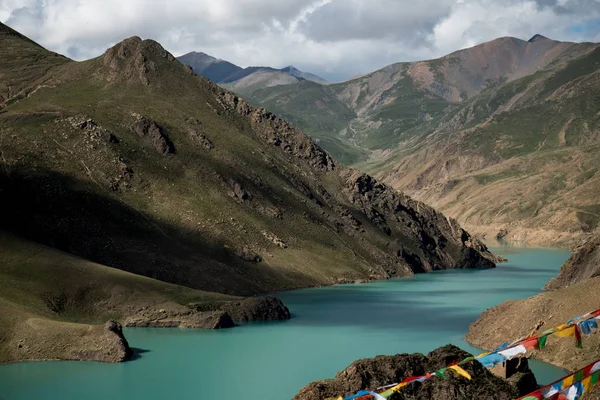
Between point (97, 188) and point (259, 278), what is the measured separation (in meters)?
27.6

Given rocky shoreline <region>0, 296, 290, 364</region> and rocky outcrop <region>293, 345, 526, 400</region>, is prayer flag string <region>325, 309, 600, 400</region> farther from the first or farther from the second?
rocky shoreline <region>0, 296, 290, 364</region>

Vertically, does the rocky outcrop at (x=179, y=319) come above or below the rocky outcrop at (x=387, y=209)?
below

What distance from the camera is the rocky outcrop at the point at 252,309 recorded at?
8106cm

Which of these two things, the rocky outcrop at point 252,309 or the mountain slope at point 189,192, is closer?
the rocky outcrop at point 252,309

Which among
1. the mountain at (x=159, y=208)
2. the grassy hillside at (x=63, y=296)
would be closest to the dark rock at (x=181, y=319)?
the mountain at (x=159, y=208)

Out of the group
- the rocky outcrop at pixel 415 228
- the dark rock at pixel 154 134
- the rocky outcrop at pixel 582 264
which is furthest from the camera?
the rocky outcrop at pixel 415 228

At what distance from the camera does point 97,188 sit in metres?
116

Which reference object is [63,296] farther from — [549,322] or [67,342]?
[549,322]

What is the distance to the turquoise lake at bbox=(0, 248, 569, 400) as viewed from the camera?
50156mm

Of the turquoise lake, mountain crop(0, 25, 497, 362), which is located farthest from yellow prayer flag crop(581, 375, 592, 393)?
mountain crop(0, 25, 497, 362)

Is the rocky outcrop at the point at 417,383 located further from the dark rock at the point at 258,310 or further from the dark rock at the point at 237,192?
the dark rock at the point at 237,192

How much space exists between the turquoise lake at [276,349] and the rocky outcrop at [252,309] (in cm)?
198

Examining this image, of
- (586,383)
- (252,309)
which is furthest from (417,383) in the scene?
(252,309)

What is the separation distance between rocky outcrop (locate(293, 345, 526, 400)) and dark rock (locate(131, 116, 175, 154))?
9809 centimetres
